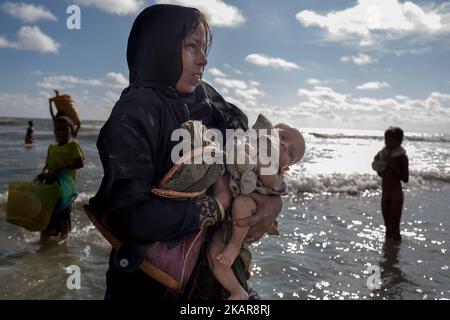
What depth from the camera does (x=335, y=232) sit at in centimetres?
860

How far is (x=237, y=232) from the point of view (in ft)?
5.22

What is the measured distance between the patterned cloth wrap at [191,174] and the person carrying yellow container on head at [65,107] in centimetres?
436

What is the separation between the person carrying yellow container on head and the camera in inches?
213

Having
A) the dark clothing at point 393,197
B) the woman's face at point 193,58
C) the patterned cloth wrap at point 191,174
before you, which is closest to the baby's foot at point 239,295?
the patterned cloth wrap at point 191,174

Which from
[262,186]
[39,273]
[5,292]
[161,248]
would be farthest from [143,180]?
[39,273]

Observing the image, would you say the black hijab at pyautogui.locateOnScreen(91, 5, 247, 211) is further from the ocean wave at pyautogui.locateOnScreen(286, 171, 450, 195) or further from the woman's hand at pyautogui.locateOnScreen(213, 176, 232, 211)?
the ocean wave at pyautogui.locateOnScreen(286, 171, 450, 195)

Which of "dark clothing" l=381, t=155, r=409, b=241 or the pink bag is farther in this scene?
"dark clothing" l=381, t=155, r=409, b=241

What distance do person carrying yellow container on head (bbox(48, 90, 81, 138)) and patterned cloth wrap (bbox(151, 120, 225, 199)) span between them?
4.36m

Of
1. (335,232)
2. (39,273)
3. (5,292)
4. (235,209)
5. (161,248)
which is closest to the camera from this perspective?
(161,248)

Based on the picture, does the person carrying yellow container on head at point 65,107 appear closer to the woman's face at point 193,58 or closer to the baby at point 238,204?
the woman's face at point 193,58

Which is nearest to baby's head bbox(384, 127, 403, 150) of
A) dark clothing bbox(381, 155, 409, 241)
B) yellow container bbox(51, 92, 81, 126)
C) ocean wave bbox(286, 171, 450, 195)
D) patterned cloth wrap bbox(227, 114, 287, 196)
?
dark clothing bbox(381, 155, 409, 241)

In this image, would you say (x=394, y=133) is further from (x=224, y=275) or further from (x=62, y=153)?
(x=224, y=275)

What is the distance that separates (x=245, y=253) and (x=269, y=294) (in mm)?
3917

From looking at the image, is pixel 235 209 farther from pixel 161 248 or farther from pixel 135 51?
pixel 135 51
